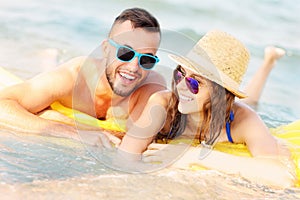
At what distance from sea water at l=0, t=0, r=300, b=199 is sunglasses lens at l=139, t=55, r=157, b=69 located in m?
0.32

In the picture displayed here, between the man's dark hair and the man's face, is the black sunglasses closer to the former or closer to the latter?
the man's face

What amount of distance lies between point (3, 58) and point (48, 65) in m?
0.60

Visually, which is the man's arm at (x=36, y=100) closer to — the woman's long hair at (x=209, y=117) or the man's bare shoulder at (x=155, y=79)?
the man's bare shoulder at (x=155, y=79)

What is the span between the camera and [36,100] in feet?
12.0

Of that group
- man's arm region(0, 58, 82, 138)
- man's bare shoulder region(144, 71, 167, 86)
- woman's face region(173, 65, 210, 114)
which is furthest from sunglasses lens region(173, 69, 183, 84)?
man's arm region(0, 58, 82, 138)

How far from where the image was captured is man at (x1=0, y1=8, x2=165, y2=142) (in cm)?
353

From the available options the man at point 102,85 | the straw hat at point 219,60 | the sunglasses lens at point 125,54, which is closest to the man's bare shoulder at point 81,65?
the man at point 102,85

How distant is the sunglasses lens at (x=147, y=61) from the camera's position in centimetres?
353

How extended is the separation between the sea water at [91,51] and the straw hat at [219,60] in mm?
504

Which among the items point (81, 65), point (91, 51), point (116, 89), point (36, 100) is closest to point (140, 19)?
point (116, 89)

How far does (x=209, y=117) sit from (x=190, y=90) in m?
0.36

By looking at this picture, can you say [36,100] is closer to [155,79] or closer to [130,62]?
[130,62]

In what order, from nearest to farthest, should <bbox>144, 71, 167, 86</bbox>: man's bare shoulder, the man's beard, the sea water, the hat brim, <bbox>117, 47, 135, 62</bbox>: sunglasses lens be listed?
the sea water, the hat brim, <bbox>117, 47, 135, 62</bbox>: sunglasses lens, the man's beard, <bbox>144, 71, 167, 86</bbox>: man's bare shoulder

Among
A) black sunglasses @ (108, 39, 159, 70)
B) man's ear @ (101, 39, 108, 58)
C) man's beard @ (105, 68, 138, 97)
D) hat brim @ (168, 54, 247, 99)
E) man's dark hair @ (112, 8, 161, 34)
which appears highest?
man's dark hair @ (112, 8, 161, 34)
